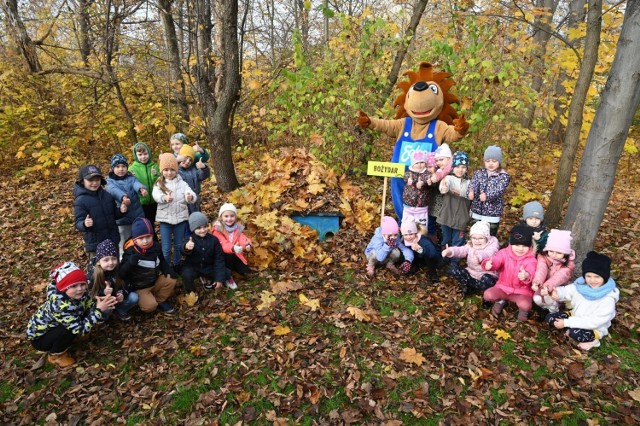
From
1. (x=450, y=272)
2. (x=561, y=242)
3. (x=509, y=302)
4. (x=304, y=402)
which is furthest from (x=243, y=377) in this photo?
(x=561, y=242)

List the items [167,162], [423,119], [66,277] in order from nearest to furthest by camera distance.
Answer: [66,277]
[167,162]
[423,119]

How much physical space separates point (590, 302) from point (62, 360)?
17.0 ft

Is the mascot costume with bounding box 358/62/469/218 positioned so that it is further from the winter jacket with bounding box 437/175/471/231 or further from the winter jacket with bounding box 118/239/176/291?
the winter jacket with bounding box 118/239/176/291

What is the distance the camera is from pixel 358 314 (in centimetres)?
425

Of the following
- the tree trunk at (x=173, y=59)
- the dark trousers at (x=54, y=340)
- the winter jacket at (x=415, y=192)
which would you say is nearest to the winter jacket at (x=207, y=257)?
the dark trousers at (x=54, y=340)

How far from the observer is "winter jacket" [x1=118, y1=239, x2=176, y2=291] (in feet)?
13.2

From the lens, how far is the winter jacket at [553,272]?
155 inches

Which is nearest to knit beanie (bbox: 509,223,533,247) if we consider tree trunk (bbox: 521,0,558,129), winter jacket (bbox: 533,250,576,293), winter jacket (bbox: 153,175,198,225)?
winter jacket (bbox: 533,250,576,293)

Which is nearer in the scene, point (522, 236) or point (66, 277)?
point (66, 277)

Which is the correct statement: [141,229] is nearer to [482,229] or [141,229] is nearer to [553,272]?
[482,229]

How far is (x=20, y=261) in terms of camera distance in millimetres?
5629

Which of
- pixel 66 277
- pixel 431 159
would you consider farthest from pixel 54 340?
pixel 431 159

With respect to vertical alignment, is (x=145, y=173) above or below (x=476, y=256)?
above

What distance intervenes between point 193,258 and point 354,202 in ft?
9.51
